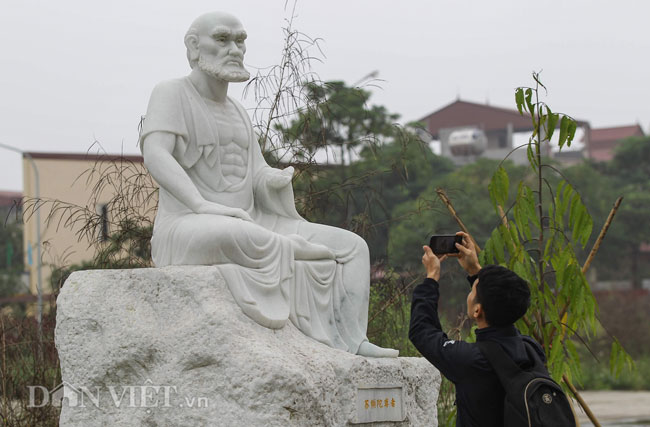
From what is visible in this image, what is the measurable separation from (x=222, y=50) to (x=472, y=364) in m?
3.14

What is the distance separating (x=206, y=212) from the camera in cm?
522

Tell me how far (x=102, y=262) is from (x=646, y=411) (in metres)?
9.09

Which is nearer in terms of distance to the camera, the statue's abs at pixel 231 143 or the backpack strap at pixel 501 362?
the backpack strap at pixel 501 362

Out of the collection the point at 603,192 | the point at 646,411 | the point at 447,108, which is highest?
the point at 447,108

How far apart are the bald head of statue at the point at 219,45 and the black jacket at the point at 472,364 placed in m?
2.83

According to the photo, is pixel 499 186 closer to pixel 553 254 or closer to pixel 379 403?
pixel 553 254

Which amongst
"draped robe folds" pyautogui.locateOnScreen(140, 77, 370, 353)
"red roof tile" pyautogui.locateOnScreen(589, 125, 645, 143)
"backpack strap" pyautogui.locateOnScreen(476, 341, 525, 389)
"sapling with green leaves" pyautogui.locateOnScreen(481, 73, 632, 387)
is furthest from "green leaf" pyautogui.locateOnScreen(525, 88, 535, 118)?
"red roof tile" pyautogui.locateOnScreen(589, 125, 645, 143)

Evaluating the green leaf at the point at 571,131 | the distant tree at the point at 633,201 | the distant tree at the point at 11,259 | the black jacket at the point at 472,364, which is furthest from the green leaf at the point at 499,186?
the distant tree at the point at 633,201

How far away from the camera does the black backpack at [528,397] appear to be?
9.33 feet

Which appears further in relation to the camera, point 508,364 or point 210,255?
point 210,255

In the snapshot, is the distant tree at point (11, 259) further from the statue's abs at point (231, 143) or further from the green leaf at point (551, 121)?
the green leaf at point (551, 121)

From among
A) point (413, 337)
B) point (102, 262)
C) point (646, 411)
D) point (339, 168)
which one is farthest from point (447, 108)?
point (413, 337)

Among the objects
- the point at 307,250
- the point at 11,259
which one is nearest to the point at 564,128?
the point at 307,250

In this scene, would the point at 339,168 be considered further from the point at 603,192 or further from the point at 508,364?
the point at 508,364
